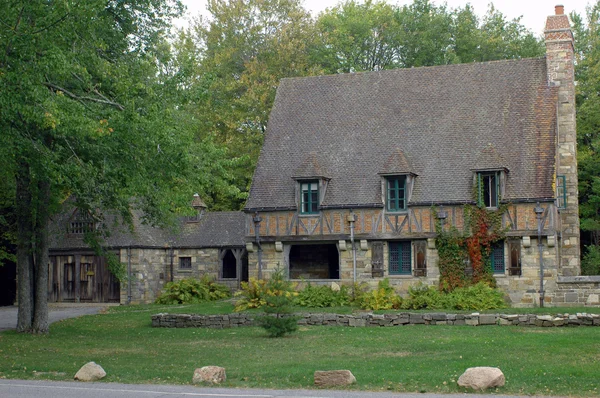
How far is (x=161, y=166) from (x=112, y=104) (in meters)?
2.08

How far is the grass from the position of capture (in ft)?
51.8

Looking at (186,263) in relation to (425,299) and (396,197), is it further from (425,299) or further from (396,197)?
(425,299)

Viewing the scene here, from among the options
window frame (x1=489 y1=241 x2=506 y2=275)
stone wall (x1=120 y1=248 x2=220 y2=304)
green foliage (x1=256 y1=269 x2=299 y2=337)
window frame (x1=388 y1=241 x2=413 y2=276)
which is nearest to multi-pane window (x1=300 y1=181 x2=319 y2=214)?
window frame (x1=388 y1=241 x2=413 y2=276)

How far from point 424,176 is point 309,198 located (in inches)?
183

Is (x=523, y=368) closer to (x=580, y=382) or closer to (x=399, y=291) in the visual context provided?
(x=580, y=382)

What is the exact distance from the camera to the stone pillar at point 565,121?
34.5 metres

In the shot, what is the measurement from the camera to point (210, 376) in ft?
52.4

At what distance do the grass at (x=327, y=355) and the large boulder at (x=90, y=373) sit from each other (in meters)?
0.28

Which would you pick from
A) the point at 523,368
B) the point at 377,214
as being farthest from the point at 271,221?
the point at 523,368

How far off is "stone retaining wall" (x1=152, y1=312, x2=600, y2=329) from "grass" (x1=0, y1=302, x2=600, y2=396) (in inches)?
24.6

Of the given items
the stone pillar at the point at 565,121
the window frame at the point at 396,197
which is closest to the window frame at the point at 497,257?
the stone pillar at the point at 565,121

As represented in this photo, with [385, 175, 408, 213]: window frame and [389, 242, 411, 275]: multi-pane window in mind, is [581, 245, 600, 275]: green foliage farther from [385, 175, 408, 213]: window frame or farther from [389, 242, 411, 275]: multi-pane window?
[385, 175, 408, 213]: window frame

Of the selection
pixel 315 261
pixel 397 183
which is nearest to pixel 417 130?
pixel 397 183

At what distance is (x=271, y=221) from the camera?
3497 cm
